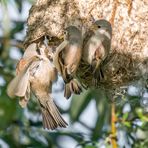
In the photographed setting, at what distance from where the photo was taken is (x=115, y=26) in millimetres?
3502

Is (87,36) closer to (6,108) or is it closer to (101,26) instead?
(101,26)

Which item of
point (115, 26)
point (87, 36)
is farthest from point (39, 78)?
point (115, 26)

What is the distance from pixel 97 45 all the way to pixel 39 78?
33cm

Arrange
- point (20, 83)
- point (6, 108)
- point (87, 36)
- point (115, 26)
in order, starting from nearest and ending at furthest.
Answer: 1. point (20, 83)
2. point (87, 36)
3. point (115, 26)
4. point (6, 108)

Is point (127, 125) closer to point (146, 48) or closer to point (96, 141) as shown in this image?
point (96, 141)

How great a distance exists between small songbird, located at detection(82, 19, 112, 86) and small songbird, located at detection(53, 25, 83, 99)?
79mm

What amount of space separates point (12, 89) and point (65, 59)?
10.2 inches

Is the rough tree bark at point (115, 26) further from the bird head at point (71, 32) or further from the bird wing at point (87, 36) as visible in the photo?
the bird head at point (71, 32)

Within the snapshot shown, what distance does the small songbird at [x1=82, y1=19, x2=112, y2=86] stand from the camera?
325 cm

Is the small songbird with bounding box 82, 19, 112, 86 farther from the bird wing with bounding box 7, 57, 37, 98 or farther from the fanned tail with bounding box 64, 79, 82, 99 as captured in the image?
the bird wing with bounding box 7, 57, 37, 98

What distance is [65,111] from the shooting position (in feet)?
15.6

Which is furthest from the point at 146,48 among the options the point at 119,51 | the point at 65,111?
the point at 65,111

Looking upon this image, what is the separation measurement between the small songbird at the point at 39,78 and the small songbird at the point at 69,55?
18 centimetres

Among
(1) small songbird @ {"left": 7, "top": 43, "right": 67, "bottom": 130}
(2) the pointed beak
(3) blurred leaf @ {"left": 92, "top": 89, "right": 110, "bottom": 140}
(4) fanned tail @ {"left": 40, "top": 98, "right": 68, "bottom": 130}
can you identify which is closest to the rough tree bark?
(2) the pointed beak
